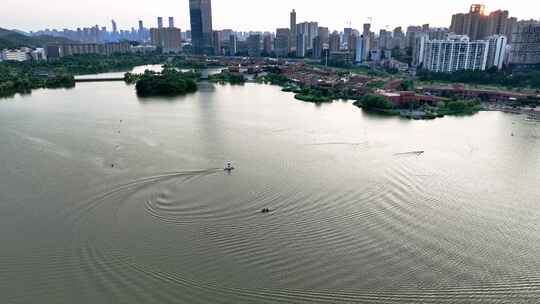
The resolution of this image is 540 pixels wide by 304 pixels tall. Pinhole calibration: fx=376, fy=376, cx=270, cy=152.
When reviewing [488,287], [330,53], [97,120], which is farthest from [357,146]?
[330,53]

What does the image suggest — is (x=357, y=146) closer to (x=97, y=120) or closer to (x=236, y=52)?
(x=97, y=120)

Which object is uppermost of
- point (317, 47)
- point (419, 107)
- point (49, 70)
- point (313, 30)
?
point (313, 30)

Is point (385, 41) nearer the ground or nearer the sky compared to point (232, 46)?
nearer the sky

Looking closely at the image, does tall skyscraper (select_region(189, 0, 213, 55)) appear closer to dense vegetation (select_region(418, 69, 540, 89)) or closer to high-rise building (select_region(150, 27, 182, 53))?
high-rise building (select_region(150, 27, 182, 53))

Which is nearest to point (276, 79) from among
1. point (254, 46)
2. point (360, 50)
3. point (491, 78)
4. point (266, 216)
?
point (491, 78)

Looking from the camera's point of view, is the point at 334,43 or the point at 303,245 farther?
the point at 334,43

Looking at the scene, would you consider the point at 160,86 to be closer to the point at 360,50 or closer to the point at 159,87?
the point at 159,87
